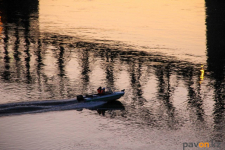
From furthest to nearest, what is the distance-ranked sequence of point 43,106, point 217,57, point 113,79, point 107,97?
point 217,57 < point 113,79 < point 107,97 < point 43,106

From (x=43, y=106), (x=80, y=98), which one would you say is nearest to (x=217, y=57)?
(x=80, y=98)

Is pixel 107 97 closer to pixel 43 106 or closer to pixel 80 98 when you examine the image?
pixel 80 98

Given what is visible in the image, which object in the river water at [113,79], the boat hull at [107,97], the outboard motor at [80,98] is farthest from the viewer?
the boat hull at [107,97]

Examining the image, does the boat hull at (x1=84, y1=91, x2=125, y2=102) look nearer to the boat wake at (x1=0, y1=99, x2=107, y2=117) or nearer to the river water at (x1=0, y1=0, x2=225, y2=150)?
the boat wake at (x1=0, y1=99, x2=107, y2=117)

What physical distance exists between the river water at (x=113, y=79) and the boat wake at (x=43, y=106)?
0.38 feet

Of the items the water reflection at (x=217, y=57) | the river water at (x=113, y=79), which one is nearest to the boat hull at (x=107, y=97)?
the river water at (x=113, y=79)

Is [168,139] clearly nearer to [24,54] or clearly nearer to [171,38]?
[24,54]

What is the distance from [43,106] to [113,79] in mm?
16394

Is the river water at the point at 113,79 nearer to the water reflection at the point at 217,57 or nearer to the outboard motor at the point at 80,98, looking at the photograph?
the water reflection at the point at 217,57

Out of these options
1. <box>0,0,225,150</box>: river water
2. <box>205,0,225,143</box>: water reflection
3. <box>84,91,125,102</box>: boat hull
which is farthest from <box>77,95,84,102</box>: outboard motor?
<box>205,0,225,143</box>: water reflection

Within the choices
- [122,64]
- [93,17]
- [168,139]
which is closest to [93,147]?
[168,139]

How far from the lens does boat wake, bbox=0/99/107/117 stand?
46.6 metres

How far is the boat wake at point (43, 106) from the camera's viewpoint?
46625 mm

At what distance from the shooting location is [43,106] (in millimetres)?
48031
